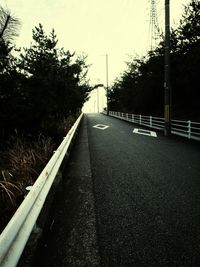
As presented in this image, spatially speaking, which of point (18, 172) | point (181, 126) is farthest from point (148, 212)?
point (181, 126)

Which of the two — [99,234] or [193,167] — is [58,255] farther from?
[193,167]

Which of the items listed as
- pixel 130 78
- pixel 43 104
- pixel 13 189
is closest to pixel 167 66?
pixel 43 104

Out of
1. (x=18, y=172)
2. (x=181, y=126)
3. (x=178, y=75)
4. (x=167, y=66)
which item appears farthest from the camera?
(x=178, y=75)

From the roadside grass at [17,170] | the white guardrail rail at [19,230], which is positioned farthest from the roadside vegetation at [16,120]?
the white guardrail rail at [19,230]

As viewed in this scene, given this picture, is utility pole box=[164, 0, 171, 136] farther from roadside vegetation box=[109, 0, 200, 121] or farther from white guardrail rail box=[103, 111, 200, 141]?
roadside vegetation box=[109, 0, 200, 121]

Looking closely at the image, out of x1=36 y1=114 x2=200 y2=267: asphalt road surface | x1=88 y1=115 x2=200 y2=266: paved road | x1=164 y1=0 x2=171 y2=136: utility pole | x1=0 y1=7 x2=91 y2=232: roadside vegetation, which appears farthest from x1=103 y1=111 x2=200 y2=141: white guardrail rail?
x1=0 y1=7 x2=91 y2=232: roadside vegetation

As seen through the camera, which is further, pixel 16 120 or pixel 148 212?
pixel 16 120

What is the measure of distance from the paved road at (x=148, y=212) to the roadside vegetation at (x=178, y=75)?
11.4m

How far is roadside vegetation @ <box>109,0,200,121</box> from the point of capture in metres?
15.7

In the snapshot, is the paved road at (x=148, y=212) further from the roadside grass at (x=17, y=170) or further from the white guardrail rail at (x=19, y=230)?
the roadside grass at (x=17, y=170)

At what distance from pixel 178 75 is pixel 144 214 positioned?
16.6m

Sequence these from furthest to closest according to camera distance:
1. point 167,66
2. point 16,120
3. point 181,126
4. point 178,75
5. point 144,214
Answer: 1. point 178,75
2. point 181,126
3. point 167,66
4. point 16,120
5. point 144,214

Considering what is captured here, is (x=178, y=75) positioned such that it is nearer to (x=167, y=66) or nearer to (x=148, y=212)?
(x=167, y=66)

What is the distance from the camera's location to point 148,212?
3.43 metres
